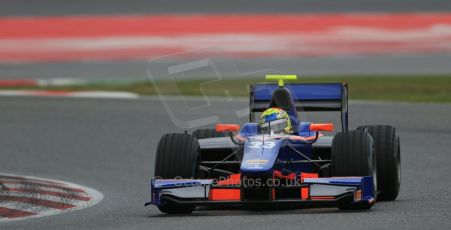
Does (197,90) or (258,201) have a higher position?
(197,90)

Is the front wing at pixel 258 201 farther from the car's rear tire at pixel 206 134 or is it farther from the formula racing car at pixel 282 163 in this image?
the car's rear tire at pixel 206 134

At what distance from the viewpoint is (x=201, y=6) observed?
147 ft

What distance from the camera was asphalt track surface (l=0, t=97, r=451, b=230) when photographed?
9.06 m

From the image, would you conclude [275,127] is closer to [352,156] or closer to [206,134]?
[352,156]

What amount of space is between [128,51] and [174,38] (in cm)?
157

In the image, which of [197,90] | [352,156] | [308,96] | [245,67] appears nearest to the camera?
[352,156]

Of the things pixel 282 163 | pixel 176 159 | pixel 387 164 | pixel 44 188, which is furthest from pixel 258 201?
pixel 44 188

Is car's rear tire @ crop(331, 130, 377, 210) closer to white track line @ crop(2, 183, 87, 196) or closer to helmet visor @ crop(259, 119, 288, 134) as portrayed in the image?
helmet visor @ crop(259, 119, 288, 134)

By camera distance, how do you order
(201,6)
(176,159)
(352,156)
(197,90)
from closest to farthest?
(352,156) < (176,159) < (197,90) < (201,6)

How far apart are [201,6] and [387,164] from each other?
34423 mm

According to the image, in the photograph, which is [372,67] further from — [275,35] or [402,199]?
[402,199]

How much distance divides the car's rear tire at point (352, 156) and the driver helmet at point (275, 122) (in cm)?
74

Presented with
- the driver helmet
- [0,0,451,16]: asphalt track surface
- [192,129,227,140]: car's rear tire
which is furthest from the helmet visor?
[0,0,451,16]: asphalt track surface

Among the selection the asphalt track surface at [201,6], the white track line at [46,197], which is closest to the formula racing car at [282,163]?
the white track line at [46,197]
